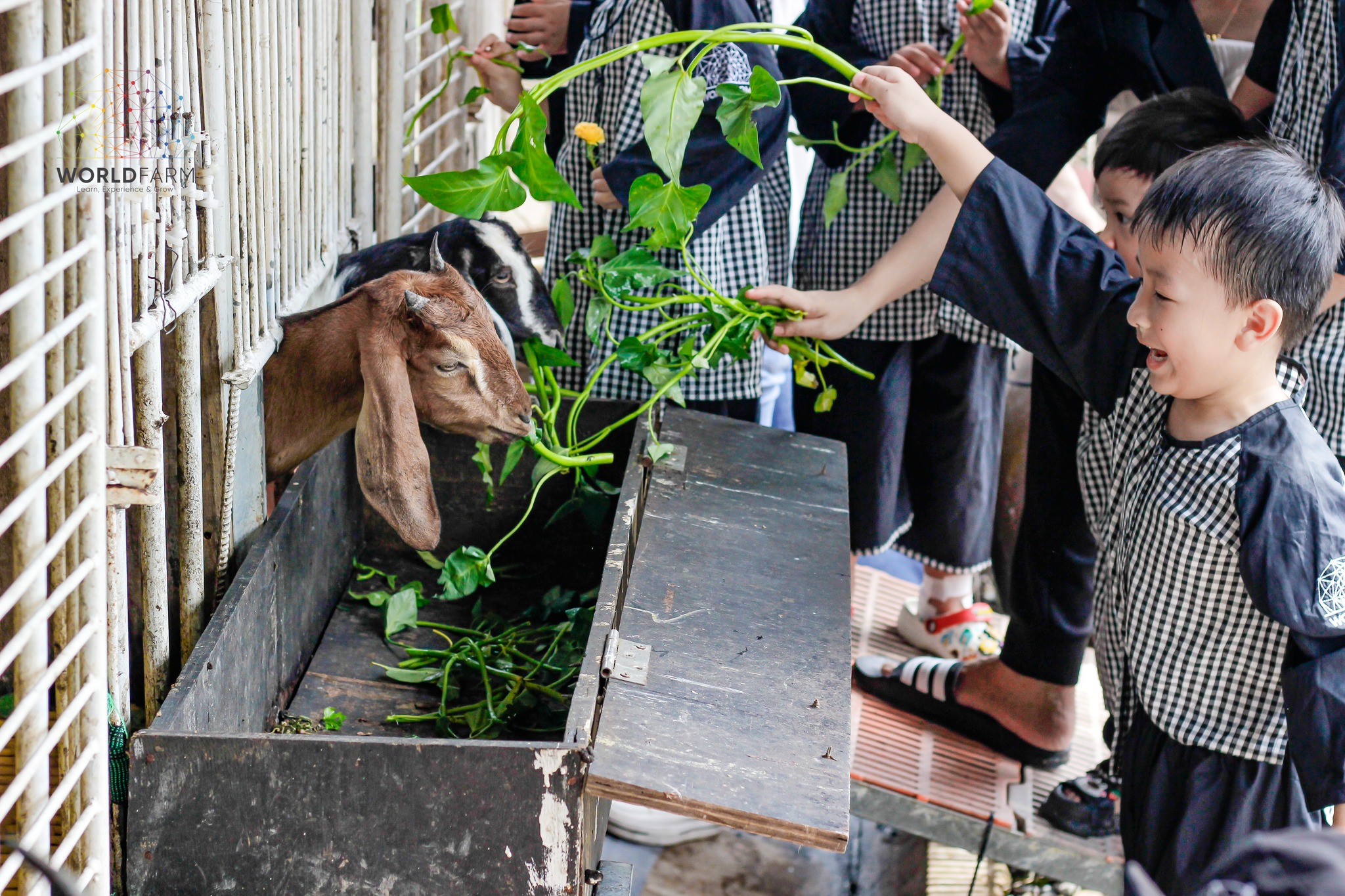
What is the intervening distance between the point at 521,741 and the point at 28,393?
513 millimetres

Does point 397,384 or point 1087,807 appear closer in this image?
point 397,384

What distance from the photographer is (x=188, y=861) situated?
1.06m

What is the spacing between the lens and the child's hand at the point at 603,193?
1.83m

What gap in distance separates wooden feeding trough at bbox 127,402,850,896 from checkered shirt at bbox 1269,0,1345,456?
0.70m

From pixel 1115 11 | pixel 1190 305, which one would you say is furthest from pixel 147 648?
pixel 1115 11

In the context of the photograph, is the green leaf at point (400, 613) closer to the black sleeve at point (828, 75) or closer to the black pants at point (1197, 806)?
the black pants at point (1197, 806)

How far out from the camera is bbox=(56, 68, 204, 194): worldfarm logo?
0.90 meters

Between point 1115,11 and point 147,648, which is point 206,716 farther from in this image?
point 1115,11

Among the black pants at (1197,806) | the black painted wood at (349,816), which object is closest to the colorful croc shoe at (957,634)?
the black pants at (1197,806)

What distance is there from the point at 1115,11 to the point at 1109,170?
30 centimetres

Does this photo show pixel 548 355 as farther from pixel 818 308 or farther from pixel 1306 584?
pixel 1306 584

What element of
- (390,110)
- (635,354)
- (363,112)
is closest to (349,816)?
(635,354)

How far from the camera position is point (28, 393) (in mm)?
810

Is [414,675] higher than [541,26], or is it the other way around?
[541,26]
